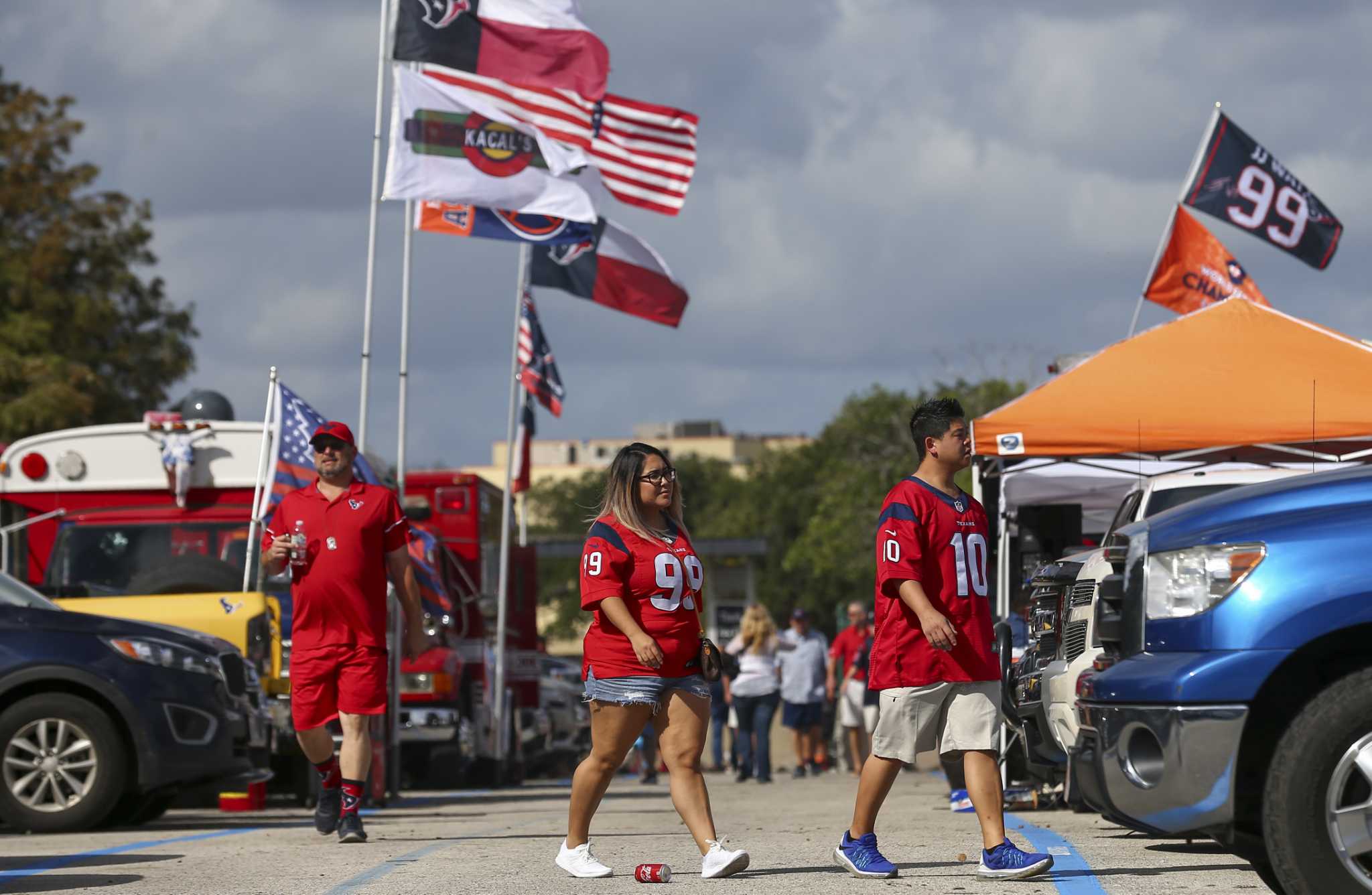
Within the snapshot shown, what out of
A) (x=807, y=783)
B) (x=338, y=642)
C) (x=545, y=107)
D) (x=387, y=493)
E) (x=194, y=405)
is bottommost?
(x=807, y=783)

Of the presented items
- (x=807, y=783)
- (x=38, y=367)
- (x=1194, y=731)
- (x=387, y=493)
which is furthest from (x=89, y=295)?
(x=1194, y=731)

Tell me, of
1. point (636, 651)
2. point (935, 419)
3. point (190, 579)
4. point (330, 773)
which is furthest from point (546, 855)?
point (190, 579)

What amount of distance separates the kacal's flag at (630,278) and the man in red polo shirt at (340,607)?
1112cm

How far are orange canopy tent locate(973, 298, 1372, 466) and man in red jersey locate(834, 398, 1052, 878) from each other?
4.72 m

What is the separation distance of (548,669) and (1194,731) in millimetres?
24180

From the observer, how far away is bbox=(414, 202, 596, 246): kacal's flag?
16875mm

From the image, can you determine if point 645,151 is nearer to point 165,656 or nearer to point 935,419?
point 165,656

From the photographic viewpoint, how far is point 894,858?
8594 mm

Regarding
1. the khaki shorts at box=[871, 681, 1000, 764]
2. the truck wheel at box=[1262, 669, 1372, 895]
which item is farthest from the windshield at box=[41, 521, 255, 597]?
the truck wheel at box=[1262, 669, 1372, 895]

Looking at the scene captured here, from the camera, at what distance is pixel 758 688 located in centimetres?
2166

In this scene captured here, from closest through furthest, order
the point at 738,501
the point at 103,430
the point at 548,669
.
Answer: the point at 103,430, the point at 548,669, the point at 738,501

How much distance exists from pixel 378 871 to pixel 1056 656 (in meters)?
3.08

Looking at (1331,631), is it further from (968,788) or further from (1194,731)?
(968,788)

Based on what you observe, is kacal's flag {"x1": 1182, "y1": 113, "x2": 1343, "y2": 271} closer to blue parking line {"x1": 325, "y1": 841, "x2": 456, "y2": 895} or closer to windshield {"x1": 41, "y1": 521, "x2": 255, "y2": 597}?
windshield {"x1": 41, "y1": 521, "x2": 255, "y2": 597}
